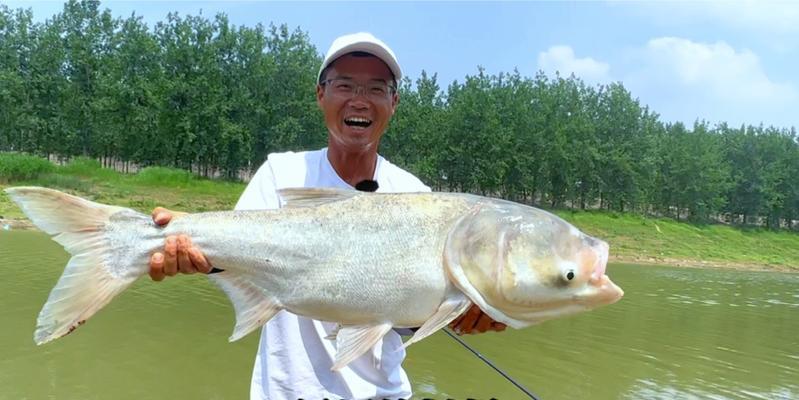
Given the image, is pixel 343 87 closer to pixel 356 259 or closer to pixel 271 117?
pixel 356 259

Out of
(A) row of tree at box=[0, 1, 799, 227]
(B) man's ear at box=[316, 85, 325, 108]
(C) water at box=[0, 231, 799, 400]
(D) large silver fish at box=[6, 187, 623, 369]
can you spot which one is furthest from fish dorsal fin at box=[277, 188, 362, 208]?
(A) row of tree at box=[0, 1, 799, 227]

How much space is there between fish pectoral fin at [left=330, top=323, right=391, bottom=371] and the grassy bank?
2343 centimetres

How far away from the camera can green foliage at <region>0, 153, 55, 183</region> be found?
2651 centimetres

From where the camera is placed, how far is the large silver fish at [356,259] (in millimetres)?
2092

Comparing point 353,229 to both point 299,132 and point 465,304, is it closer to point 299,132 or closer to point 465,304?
point 465,304

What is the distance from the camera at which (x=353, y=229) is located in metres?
2.29

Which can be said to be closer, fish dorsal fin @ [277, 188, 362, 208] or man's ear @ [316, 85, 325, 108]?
fish dorsal fin @ [277, 188, 362, 208]

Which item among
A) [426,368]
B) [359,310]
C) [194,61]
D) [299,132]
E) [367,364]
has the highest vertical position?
[194,61]

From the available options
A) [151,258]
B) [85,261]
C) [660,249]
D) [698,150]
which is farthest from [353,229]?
[698,150]

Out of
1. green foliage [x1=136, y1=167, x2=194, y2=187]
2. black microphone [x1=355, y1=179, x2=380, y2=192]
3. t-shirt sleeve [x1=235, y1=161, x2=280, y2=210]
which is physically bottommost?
green foliage [x1=136, y1=167, x2=194, y2=187]

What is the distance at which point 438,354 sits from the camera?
10.3 m

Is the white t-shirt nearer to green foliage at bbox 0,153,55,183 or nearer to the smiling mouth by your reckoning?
the smiling mouth

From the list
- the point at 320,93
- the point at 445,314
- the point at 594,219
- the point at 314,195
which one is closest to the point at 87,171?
the point at 594,219

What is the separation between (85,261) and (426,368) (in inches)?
307
